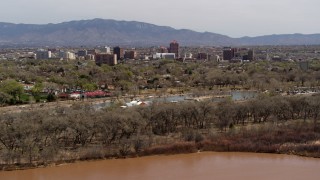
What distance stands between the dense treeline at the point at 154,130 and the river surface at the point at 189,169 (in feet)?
2.34

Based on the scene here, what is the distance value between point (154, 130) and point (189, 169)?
4.79 metres

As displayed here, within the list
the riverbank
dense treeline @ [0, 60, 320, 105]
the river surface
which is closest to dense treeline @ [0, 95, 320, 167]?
the riverbank

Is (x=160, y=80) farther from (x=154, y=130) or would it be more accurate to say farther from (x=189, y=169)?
(x=189, y=169)

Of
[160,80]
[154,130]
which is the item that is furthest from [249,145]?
[160,80]

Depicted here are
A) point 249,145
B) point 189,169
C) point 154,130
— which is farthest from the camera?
point 154,130

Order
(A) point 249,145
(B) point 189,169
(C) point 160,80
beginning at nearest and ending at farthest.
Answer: (B) point 189,169, (A) point 249,145, (C) point 160,80

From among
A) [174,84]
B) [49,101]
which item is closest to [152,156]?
[49,101]

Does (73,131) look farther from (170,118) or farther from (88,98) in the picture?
(88,98)

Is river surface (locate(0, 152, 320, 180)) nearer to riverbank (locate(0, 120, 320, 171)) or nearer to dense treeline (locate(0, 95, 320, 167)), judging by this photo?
riverbank (locate(0, 120, 320, 171))

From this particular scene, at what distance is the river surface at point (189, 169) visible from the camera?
56.4ft

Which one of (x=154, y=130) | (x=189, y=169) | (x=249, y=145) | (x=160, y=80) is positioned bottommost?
(x=189, y=169)

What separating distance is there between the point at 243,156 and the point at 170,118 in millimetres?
4561

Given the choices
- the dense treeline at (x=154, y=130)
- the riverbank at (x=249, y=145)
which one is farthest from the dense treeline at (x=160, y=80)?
the riverbank at (x=249, y=145)

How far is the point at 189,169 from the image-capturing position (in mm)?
18297
